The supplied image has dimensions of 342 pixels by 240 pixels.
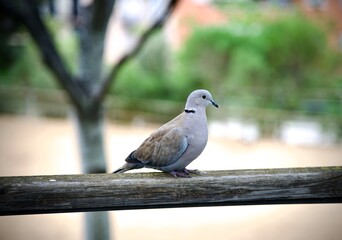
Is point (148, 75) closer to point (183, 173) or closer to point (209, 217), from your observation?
point (209, 217)

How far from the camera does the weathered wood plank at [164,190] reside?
1.65m

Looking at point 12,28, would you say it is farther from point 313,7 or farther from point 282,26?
point 313,7

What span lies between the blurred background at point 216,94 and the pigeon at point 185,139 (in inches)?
233

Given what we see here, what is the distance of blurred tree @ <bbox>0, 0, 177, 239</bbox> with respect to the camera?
403 centimetres

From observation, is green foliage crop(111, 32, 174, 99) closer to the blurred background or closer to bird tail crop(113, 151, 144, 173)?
the blurred background

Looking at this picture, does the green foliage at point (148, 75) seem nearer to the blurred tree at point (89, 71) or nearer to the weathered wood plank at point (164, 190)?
the blurred tree at point (89, 71)

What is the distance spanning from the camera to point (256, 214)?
808 cm

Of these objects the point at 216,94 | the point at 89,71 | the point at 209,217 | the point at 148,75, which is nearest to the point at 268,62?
the point at 216,94

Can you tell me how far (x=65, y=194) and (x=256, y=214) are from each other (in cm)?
680

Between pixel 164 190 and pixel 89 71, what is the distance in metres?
2.98

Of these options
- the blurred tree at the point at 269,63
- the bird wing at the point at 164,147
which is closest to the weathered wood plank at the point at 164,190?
the bird wing at the point at 164,147

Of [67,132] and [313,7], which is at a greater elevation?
[313,7]

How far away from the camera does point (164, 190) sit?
1705 mm

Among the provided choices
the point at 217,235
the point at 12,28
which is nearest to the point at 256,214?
the point at 217,235
